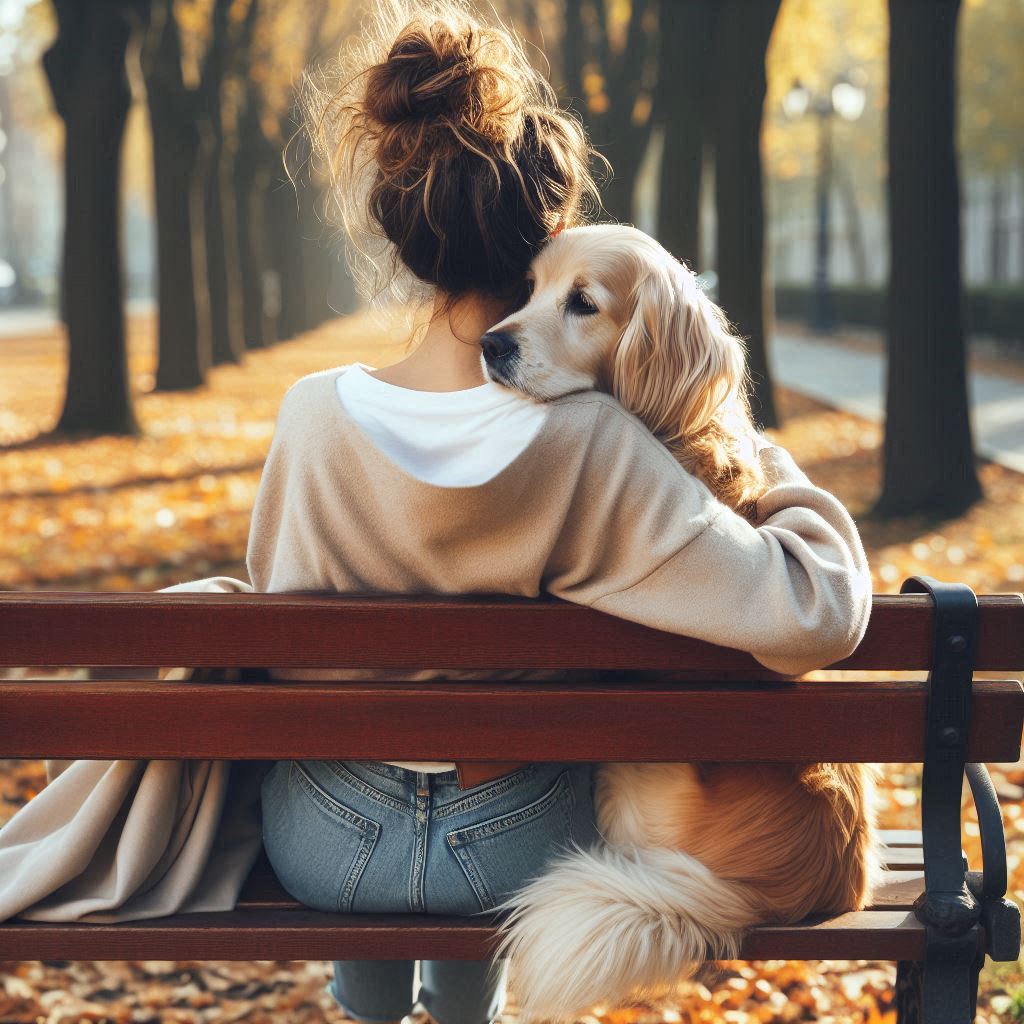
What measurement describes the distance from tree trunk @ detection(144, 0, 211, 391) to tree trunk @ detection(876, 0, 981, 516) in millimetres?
9890

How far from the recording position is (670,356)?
2.50 m

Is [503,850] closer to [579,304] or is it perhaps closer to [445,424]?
[445,424]

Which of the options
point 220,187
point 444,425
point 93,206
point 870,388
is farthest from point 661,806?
point 220,187

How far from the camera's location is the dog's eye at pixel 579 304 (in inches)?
99.0

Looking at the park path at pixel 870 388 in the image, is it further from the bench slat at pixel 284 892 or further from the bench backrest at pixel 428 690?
the bench backrest at pixel 428 690

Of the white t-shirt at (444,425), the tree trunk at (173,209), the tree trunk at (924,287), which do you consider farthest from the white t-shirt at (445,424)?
the tree trunk at (173,209)

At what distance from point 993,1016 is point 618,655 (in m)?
1.99

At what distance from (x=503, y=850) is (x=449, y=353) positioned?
2.98 feet

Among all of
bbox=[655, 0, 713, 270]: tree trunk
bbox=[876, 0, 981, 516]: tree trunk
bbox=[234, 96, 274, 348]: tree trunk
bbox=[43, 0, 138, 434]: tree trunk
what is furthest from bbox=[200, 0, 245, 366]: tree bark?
bbox=[876, 0, 981, 516]: tree trunk

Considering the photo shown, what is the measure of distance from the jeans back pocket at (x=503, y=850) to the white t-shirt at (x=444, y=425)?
129mm

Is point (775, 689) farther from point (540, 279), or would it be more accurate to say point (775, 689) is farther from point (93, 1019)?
point (93, 1019)

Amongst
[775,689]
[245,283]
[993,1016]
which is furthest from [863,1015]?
[245,283]

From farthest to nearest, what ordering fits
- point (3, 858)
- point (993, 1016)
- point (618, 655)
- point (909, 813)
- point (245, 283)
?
point (245, 283), point (909, 813), point (993, 1016), point (3, 858), point (618, 655)

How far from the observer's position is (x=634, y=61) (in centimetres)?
1861
